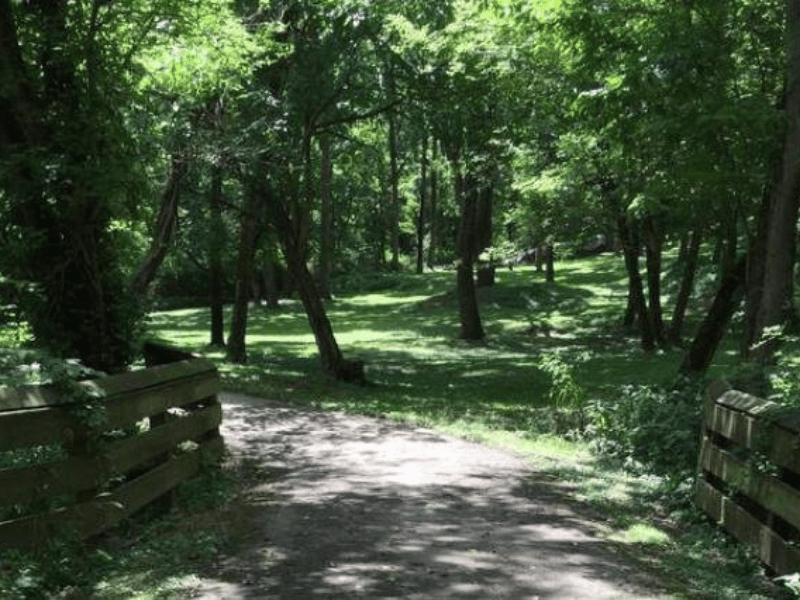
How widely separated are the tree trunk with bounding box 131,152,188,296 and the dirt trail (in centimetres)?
348

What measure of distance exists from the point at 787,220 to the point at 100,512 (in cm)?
681

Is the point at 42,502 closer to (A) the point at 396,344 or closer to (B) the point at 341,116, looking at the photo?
(B) the point at 341,116

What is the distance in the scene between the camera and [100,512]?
620cm

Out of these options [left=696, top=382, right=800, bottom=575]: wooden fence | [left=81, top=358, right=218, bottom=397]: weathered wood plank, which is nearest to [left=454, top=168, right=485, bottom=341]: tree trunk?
[left=81, top=358, right=218, bottom=397]: weathered wood plank

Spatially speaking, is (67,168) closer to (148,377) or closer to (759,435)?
(148,377)

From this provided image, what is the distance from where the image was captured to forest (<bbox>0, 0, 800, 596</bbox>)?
27.0ft

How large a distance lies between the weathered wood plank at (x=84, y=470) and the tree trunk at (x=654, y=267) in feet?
54.4

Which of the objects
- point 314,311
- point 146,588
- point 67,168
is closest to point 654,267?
point 314,311

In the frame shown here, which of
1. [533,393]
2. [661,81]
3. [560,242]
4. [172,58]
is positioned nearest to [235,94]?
[172,58]

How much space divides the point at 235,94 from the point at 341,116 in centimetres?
376

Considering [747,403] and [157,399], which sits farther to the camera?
[157,399]

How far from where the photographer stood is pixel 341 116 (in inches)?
816

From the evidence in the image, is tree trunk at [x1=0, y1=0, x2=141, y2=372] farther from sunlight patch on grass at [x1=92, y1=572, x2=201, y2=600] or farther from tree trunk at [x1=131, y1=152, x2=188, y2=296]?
tree trunk at [x1=131, y1=152, x2=188, y2=296]

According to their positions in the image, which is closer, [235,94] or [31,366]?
[31,366]
